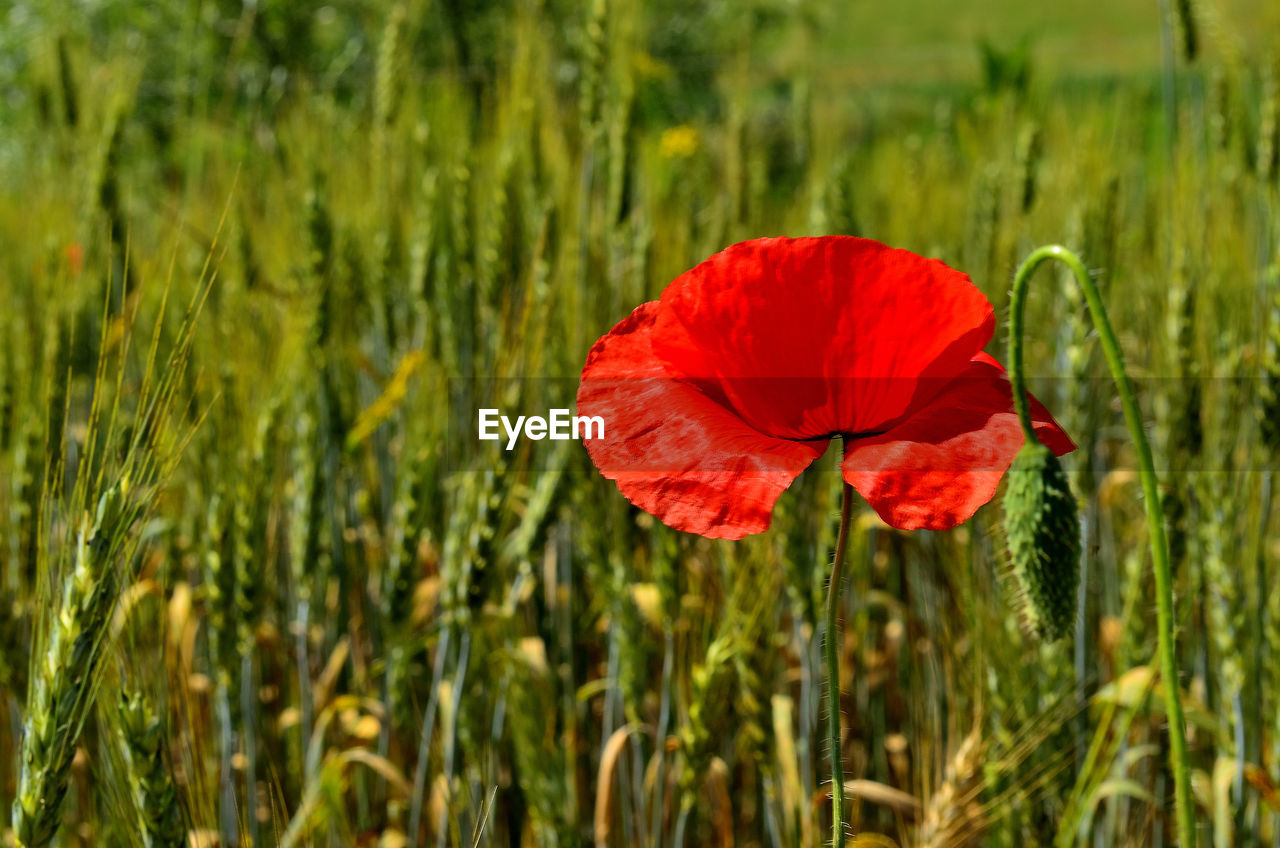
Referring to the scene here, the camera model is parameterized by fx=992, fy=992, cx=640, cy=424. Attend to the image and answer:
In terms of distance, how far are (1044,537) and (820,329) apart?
0.47ft

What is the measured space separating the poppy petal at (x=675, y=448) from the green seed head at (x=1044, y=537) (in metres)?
0.09

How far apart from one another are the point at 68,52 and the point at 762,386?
198 cm

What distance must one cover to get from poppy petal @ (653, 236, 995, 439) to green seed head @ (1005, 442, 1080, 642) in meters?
0.06

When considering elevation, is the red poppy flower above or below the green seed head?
above

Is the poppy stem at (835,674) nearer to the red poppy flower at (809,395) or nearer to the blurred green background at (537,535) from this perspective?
the red poppy flower at (809,395)

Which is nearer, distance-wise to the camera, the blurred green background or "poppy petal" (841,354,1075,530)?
"poppy petal" (841,354,1075,530)

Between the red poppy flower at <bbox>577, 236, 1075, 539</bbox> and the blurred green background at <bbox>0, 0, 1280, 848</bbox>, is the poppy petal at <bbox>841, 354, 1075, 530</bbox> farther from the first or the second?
the blurred green background at <bbox>0, 0, 1280, 848</bbox>

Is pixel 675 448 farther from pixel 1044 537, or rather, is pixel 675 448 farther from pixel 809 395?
pixel 1044 537

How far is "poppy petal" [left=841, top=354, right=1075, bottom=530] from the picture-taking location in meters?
0.40

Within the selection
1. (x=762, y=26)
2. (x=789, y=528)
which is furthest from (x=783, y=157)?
(x=789, y=528)

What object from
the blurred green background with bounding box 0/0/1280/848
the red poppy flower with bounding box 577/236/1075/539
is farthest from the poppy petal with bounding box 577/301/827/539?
→ the blurred green background with bounding box 0/0/1280/848

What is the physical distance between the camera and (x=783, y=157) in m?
6.87

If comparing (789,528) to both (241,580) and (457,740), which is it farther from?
(241,580)

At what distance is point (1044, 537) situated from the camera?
45 cm
